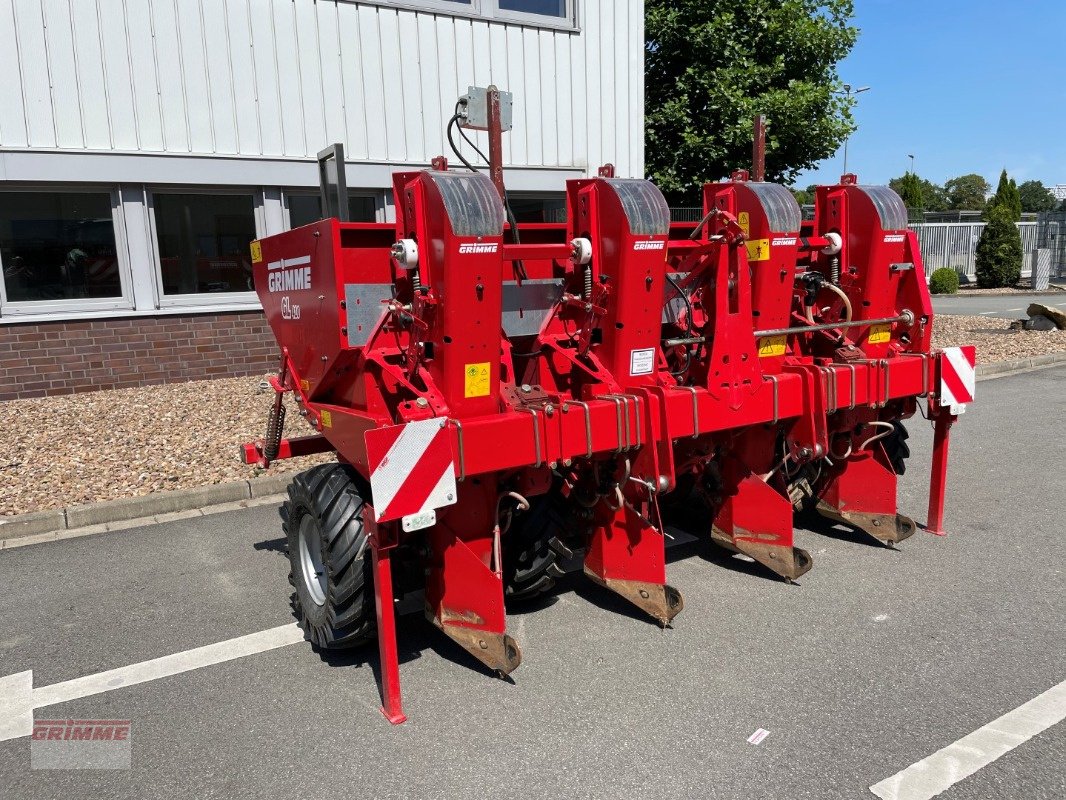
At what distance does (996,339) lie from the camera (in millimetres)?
13219

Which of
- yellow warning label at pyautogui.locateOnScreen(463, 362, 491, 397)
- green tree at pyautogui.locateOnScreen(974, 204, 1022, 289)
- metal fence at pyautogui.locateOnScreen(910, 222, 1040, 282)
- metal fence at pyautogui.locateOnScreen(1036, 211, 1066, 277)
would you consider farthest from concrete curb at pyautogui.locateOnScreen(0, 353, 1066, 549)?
metal fence at pyautogui.locateOnScreen(1036, 211, 1066, 277)

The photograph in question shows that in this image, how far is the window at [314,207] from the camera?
9.72 meters

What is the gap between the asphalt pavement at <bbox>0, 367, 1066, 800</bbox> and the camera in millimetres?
2740

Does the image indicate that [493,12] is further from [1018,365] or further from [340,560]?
[340,560]

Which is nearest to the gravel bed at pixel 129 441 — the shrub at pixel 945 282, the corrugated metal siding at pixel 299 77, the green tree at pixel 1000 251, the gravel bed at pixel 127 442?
the gravel bed at pixel 127 442

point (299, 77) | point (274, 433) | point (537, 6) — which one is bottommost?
point (274, 433)

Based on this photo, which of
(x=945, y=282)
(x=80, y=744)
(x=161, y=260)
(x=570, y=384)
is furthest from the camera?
(x=945, y=282)

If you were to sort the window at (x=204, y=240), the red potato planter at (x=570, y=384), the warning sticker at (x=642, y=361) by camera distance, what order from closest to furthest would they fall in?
the red potato planter at (x=570, y=384) → the warning sticker at (x=642, y=361) → the window at (x=204, y=240)

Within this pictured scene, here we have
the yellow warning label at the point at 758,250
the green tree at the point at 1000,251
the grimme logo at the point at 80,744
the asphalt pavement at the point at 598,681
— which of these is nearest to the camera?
the asphalt pavement at the point at 598,681

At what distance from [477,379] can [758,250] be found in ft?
5.48

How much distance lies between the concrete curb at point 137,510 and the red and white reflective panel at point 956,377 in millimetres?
4450

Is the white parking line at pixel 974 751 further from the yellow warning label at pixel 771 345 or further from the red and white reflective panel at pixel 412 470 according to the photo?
the yellow warning label at pixel 771 345

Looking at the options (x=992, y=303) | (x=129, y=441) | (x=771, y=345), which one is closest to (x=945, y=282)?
(x=992, y=303)

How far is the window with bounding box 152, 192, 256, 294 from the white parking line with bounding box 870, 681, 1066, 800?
879cm
